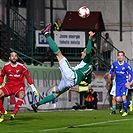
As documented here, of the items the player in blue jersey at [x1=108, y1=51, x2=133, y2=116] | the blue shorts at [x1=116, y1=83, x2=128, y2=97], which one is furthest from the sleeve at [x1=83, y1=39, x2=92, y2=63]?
the blue shorts at [x1=116, y1=83, x2=128, y2=97]

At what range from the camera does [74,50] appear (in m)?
36.7

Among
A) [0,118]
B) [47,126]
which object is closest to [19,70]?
[0,118]

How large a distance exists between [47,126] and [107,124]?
1.78 metres

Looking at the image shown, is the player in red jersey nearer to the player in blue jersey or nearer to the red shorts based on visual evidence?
the red shorts

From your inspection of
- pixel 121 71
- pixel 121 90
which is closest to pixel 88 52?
pixel 121 71

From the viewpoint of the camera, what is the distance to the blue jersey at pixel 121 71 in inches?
936

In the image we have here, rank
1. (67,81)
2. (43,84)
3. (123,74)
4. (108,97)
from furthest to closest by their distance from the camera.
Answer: (108,97)
(43,84)
(123,74)
(67,81)

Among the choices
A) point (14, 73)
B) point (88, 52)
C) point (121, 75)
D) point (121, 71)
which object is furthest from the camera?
point (121, 75)

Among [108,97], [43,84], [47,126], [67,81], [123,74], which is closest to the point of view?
[47,126]

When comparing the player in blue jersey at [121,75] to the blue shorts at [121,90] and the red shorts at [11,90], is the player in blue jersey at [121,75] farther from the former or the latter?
the red shorts at [11,90]

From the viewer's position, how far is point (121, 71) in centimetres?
→ 2384

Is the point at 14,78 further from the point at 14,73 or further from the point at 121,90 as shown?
the point at 121,90

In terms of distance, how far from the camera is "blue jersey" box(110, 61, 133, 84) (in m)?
23.8

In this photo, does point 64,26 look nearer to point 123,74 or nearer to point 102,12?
point 102,12
